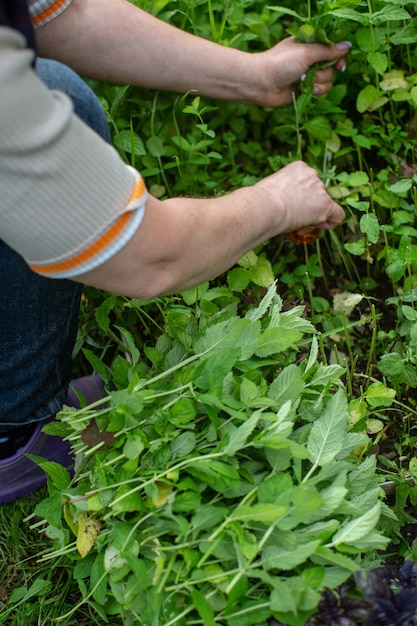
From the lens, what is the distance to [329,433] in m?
1.22

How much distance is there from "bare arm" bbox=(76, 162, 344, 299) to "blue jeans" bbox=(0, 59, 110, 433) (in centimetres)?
22

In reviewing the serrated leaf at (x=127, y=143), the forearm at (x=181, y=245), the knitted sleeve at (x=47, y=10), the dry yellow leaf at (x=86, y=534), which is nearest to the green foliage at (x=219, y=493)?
the dry yellow leaf at (x=86, y=534)

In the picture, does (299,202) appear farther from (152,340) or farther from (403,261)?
(152,340)

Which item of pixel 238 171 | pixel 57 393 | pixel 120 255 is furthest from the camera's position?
pixel 238 171

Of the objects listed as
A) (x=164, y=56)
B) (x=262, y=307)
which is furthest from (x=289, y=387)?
(x=164, y=56)

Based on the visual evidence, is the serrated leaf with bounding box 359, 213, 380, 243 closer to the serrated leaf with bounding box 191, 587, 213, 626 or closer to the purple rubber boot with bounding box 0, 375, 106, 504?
the purple rubber boot with bounding box 0, 375, 106, 504

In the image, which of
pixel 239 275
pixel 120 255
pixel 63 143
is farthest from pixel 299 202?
pixel 63 143

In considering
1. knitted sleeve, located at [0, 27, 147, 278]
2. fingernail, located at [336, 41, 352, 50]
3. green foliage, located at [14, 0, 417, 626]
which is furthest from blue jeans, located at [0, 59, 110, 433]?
fingernail, located at [336, 41, 352, 50]

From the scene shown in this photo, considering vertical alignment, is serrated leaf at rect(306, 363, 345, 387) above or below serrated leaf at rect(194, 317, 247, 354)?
below

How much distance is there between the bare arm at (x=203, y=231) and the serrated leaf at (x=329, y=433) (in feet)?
1.01

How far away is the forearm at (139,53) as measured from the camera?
1.51 meters

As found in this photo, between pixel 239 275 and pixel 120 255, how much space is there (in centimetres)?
60

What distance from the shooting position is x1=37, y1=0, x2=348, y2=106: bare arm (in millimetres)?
1522

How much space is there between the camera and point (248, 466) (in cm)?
124
